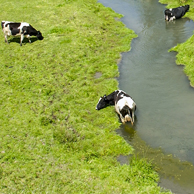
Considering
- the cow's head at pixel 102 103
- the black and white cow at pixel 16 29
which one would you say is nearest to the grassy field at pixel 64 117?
the cow's head at pixel 102 103

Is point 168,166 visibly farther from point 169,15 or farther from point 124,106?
point 169,15

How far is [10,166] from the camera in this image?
300 inches

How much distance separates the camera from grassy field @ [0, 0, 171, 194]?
729 cm

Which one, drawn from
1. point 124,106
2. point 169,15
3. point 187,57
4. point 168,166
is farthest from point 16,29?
point 168,166

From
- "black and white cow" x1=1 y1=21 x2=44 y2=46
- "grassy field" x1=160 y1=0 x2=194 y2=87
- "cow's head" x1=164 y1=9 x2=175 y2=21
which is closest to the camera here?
"grassy field" x1=160 y1=0 x2=194 y2=87

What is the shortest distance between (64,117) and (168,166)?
15.0 feet

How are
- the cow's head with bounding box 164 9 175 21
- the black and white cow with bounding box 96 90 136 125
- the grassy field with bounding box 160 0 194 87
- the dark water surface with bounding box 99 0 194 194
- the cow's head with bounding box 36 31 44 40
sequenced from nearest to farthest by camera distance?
the dark water surface with bounding box 99 0 194 194
the black and white cow with bounding box 96 90 136 125
the grassy field with bounding box 160 0 194 87
the cow's head with bounding box 36 31 44 40
the cow's head with bounding box 164 9 175 21

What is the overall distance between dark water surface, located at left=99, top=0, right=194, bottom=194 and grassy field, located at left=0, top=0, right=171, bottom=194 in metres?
0.67

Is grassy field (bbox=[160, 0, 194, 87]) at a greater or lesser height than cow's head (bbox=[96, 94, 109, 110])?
greater

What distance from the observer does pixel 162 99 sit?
11094 millimetres

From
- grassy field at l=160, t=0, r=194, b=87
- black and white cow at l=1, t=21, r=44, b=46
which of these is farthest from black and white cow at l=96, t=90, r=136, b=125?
black and white cow at l=1, t=21, r=44, b=46

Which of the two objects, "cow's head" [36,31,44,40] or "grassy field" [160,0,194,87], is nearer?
"grassy field" [160,0,194,87]

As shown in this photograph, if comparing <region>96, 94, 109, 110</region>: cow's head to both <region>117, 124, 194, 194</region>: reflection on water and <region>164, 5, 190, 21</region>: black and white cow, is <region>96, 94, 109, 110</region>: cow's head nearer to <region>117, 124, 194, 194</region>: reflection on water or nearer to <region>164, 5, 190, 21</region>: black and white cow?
<region>117, 124, 194, 194</region>: reflection on water

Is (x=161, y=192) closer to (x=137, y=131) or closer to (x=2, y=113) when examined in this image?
(x=137, y=131)
